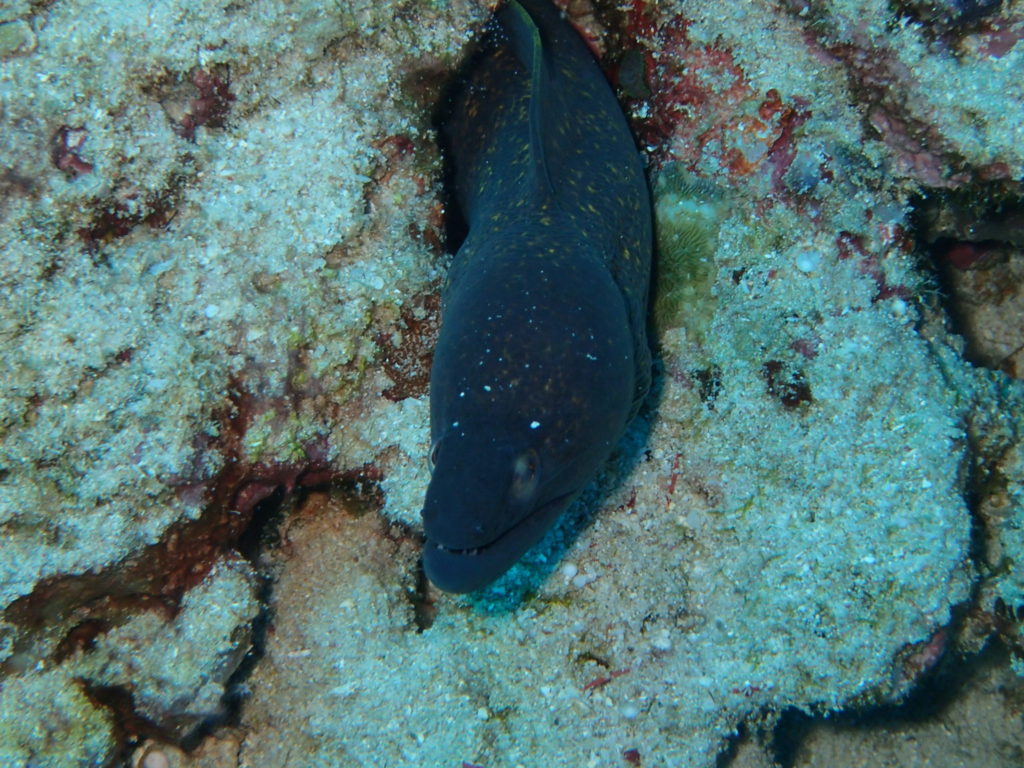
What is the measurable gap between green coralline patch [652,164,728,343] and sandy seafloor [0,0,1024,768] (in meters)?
0.02

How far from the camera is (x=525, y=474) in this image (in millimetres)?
2154

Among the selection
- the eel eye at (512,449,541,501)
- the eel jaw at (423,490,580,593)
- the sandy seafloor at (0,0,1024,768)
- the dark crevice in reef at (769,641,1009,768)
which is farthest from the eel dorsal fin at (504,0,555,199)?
the dark crevice in reef at (769,641,1009,768)

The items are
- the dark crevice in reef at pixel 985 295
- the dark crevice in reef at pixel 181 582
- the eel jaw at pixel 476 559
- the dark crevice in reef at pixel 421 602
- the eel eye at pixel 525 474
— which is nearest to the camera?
the eel jaw at pixel 476 559

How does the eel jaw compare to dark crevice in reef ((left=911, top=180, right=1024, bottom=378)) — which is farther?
dark crevice in reef ((left=911, top=180, right=1024, bottom=378))

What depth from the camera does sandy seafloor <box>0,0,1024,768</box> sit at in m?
2.39

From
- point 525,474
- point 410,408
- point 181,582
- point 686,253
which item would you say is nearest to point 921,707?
point 686,253

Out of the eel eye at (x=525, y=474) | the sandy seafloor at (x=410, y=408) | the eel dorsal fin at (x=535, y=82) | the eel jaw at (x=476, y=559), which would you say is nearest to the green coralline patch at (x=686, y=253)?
the sandy seafloor at (x=410, y=408)

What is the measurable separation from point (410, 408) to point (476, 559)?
3.75 feet

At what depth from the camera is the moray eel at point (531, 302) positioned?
6.87 feet

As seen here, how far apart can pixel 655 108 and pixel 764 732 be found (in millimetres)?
3417

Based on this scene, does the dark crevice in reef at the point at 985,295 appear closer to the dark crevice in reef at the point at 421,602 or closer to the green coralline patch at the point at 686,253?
the green coralline patch at the point at 686,253

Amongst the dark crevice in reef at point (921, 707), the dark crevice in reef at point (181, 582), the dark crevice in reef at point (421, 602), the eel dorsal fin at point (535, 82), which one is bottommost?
the dark crevice in reef at point (921, 707)

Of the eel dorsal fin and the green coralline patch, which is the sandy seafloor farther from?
the eel dorsal fin

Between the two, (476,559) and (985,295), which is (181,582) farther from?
(985,295)
